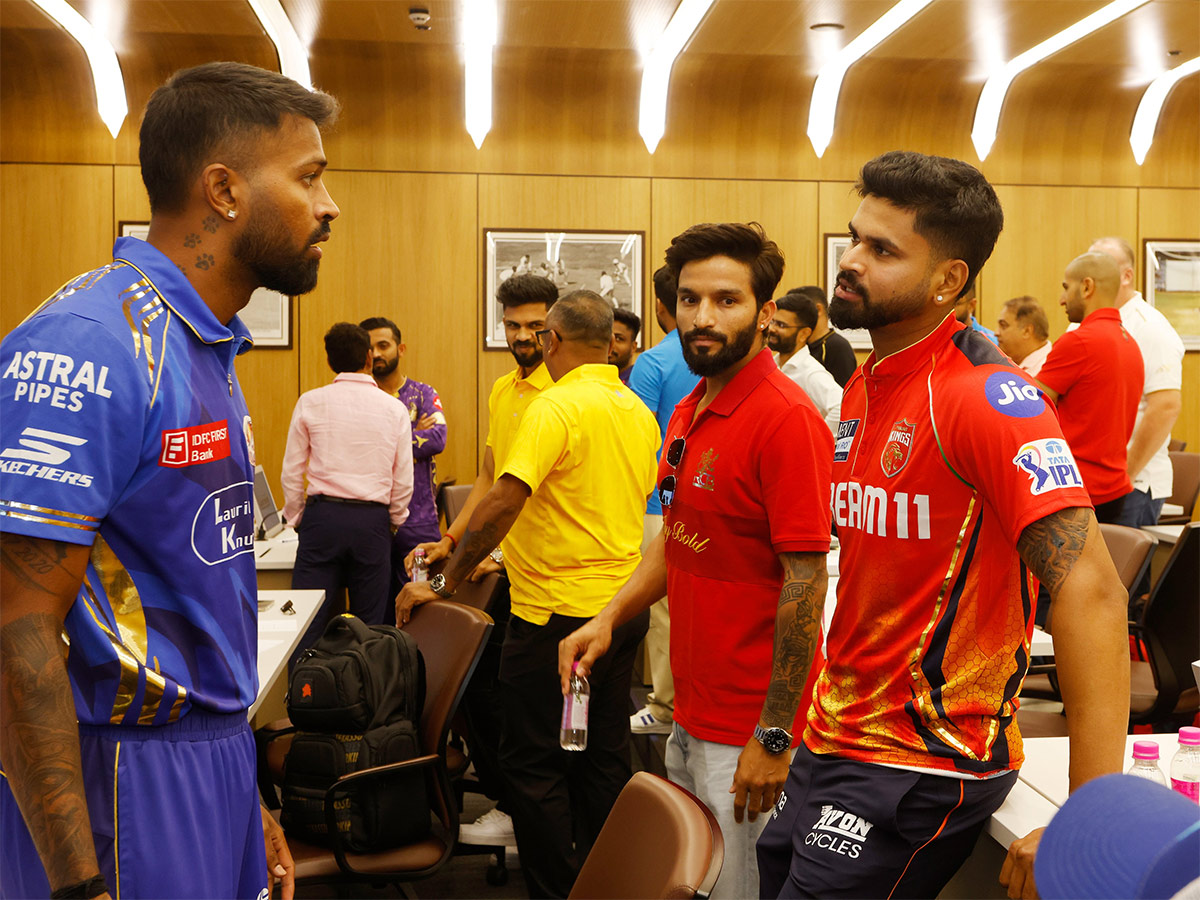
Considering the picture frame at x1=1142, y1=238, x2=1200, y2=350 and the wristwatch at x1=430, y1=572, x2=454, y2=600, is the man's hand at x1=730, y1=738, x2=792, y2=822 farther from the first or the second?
the picture frame at x1=1142, y1=238, x2=1200, y2=350

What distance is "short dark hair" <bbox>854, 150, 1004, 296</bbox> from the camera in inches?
60.4

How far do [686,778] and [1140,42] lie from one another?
6774 millimetres

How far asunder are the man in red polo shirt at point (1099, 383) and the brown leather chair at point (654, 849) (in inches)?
139

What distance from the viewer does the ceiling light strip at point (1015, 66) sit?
243 inches

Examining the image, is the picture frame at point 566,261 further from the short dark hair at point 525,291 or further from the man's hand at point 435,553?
the man's hand at point 435,553

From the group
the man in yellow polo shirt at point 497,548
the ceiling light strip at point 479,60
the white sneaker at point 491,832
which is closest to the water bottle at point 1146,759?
the man in yellow polo shirt at point 497,548

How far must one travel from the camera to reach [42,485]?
41.3 inches

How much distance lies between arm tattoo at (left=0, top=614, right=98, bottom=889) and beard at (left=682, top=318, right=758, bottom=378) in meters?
1.35

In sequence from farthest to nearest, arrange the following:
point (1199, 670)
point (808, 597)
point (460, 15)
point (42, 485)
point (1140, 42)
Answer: point (1140, 42)
point (460, 15)
point (1199, 670)
point (808, 597)
point (42, 485)

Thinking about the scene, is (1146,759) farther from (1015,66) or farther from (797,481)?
(1015,66)

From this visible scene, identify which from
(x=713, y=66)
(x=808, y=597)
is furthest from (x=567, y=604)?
(x=713, y=66)

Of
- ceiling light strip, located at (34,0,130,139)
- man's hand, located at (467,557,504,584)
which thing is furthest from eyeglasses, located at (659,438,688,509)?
ceiling light strip, located at (34,0,130,139)

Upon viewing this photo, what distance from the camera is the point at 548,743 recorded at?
9.54 feet

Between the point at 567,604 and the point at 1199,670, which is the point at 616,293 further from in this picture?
the point at 1199,670
